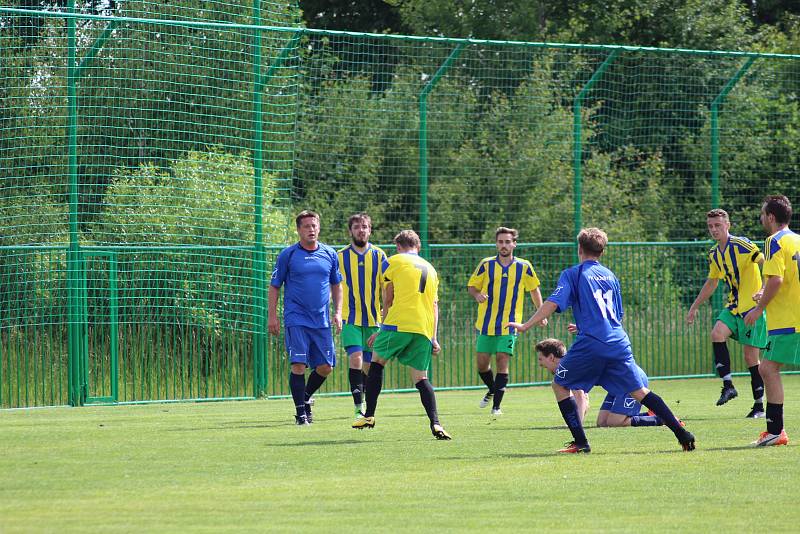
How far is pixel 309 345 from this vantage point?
493 inches

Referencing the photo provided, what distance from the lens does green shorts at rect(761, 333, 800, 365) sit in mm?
10492

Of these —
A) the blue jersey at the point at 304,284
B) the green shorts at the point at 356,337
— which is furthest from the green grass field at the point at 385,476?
the blue jersey at the point at 304,284

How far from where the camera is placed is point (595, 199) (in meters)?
25.2

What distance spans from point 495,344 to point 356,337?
5.46 ft

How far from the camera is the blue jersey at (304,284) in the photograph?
12.5 metres

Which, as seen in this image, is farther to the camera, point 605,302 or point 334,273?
point 334,273

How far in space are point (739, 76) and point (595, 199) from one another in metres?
5.67

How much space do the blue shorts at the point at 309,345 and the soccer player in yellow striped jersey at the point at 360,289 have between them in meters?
1.20

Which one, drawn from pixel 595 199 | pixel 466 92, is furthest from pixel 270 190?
pixel 595 199

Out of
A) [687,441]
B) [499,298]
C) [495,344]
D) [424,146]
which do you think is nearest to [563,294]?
[687,441]

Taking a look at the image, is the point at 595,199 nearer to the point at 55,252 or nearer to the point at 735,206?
the point at 735,206

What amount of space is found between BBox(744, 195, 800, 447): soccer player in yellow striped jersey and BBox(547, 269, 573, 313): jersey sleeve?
1.63 metres

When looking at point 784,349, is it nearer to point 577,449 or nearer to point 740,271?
point 577,449

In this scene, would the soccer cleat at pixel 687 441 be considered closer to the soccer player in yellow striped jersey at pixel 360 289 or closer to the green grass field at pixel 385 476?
the green grass field at pixel 385 476
